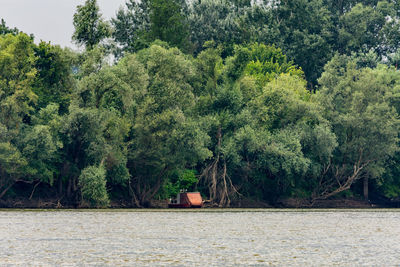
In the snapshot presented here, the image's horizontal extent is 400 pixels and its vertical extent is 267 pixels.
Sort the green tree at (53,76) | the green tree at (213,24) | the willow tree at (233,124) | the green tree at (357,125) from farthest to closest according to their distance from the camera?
the green tree at (213,24), the green tree at (357,125), the willow tree at (233,124), the green tree at (53,76)

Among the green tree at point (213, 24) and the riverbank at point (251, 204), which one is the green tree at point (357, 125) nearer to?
the riverbank at point (251, 204)

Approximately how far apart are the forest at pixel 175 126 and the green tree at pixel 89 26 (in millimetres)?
178

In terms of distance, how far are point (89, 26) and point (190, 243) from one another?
5826cm

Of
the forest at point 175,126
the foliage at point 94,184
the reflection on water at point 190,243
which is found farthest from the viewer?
the forest at point 175,126

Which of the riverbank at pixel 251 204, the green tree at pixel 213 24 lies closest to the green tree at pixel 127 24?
the green tree at pixel 213 24

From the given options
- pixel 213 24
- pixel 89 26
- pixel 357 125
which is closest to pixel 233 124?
pixel 357 125

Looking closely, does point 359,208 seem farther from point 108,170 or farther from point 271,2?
point 271,2

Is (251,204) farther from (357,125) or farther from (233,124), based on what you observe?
(357,125)

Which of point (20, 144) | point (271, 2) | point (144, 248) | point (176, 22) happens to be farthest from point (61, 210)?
point (271, 2)

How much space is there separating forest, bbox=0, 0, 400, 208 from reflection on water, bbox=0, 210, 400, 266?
878 inches

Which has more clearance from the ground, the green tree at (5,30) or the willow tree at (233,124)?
the green tree at (5,30)

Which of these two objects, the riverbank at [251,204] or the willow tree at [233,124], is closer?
the riverbank at [251,204]

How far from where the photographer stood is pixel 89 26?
93.7 meters

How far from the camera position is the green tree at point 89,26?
307ft
